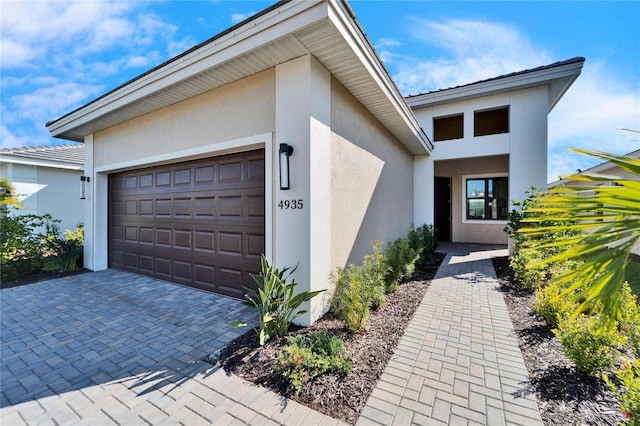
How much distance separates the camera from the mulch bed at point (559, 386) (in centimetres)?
215

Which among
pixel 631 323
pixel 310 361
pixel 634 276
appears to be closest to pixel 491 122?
pixel 634 276

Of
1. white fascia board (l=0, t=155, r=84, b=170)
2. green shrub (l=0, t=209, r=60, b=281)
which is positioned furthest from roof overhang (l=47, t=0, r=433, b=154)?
white fascia board (l=0, t=155, r=84, b=170)

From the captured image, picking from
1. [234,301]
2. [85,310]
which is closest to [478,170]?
[234,301]

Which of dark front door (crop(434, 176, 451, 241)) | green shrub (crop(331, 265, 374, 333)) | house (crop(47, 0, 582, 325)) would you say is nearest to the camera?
green shrub (crop(331, 265, 374, 333))

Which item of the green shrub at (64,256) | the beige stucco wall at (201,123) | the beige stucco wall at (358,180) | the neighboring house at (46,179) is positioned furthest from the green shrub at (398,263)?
the neighboring house at (46,179)

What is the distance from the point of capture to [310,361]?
262 cm

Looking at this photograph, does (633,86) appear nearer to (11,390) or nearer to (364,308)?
(364,308)

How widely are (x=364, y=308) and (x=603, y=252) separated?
2745 mm

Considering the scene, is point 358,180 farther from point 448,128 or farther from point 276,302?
point 448,128

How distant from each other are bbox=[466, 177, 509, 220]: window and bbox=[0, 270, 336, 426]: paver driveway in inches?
421

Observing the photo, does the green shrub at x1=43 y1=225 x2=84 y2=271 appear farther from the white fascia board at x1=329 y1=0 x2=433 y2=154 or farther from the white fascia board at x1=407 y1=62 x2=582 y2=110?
the white fascia board at x1=407 y1=62 x2=582 y2=110

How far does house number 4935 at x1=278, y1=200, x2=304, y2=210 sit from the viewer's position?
145 inches

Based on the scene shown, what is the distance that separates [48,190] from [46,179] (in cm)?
42

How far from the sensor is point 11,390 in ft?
8.45
